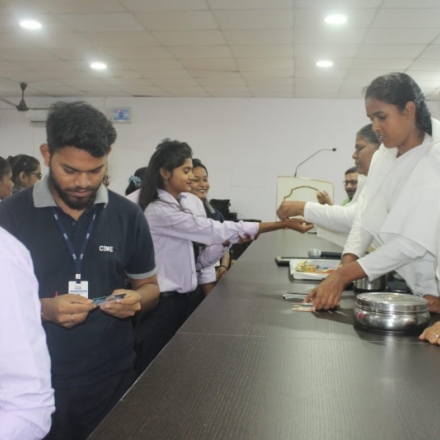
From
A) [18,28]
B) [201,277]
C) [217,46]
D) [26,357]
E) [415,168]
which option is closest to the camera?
[26,357]

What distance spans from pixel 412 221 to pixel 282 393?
0.85 metres

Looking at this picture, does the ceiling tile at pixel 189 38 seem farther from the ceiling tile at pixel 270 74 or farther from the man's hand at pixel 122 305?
the man's hand at pixel 122 305

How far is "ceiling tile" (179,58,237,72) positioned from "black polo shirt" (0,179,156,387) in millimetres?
4837

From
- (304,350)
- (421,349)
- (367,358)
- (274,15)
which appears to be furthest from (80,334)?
(274,15)

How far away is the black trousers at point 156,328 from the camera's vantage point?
8.19 ft

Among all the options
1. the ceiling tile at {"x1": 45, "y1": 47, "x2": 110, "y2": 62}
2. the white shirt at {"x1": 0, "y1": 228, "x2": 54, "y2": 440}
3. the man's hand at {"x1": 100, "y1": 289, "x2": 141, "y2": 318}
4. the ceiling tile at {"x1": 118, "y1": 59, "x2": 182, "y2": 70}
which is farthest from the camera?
the ceiling tile at {"x1": 118, "y1": 59, "x2": 182, "y2": 70}

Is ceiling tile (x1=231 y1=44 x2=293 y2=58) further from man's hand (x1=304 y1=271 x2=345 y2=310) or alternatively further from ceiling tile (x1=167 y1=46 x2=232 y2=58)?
man's hand (x1=304 y1=271 x2=345 y2=310)

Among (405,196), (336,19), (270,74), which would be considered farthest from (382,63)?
(405,196)

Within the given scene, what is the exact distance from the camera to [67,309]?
1374 mm

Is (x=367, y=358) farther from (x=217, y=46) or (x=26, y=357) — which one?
(x=217, y=46)

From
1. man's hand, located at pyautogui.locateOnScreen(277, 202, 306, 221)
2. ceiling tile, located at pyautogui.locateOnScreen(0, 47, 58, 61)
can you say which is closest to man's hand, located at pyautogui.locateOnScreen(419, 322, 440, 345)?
man's hand, located at pyautogui.locateOnScreen(277, 202, 306, 221)

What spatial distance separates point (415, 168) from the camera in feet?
5.82

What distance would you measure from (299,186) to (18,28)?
3.51 m

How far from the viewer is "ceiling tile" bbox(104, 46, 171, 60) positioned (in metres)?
5.83
